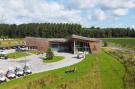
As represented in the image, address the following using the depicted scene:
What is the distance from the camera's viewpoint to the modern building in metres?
101

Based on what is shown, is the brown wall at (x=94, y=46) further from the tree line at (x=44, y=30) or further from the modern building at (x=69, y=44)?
the tree line at (x=44, y=30)

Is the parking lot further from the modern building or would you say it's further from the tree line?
the tree line

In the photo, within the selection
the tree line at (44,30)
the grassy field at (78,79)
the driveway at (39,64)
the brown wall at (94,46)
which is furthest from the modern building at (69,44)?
the tree line at (44,30)

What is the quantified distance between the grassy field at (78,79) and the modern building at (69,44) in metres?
29.3

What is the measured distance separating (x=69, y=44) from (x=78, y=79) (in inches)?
2283

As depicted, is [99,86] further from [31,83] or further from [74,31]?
[74,31]

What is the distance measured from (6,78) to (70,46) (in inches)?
2263

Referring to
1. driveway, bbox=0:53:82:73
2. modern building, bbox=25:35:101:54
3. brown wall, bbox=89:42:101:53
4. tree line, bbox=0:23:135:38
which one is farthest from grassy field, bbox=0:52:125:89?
tree line, bbox=0:23:135:38

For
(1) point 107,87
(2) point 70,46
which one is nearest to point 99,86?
(1) point 107,87

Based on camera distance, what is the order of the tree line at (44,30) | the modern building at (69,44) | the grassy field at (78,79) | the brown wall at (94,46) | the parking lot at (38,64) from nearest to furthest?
the grassy field at (78,79) < the parking lot at (38,64) < the brown wall at (94,46) < the modern building at (69,44) < the tree line at (44,30)

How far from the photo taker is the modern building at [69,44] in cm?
10131

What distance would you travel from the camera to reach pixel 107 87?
54.7 metres

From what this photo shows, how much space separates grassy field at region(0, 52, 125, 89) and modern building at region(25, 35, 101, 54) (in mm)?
29322

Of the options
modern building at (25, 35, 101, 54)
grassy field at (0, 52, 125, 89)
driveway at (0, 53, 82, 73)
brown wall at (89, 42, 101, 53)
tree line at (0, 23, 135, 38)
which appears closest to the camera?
grassy field at (0, 52, 125, 89)
